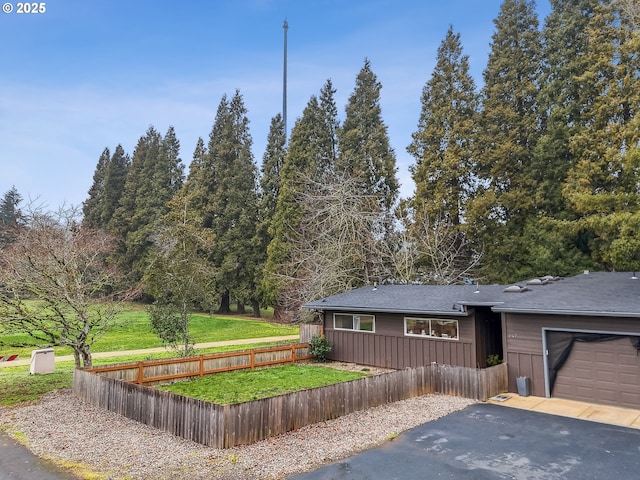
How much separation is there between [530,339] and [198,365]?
1087 cm

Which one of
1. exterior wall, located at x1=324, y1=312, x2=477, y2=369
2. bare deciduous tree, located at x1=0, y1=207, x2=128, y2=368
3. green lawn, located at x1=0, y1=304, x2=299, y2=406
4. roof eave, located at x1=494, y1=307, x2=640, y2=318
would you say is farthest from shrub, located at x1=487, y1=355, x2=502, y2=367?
bare deciduous tree, located at x1=0, y1=207, x2=128, y2=368

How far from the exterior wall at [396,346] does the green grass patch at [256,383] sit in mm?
1605

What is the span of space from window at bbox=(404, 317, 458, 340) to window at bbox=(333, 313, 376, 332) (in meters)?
1.66

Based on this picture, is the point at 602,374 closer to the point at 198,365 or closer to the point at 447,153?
the point at 198,365

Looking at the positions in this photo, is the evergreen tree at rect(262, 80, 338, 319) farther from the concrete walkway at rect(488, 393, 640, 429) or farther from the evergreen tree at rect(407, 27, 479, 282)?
the concrete walkway at rect(488, 393, 640, 429)

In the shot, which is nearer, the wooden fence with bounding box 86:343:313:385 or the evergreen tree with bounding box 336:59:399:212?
the wooden fence with bounding box 86:343:313:385

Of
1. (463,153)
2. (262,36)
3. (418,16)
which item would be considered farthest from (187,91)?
(463,153)

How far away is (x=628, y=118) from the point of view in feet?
72.3

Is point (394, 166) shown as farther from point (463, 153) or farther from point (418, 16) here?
point (418, 16)

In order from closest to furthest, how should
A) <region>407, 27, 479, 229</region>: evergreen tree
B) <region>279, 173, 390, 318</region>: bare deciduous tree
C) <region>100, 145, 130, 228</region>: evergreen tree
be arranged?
<region>279, 173, 390, 318</region>: bare deciduous tree, <region>407, 27, 479, 229</region>: evergreen tree, <region>100, 145, 130, 228</region>: evergreen tree

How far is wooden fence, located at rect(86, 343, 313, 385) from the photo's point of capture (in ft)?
40.3

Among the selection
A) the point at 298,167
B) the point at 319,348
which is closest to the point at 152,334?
the point at 319,348

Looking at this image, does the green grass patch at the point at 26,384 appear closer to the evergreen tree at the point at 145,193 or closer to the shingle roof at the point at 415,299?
the shingle roof at the point at 415,299

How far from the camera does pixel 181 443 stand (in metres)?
7.84
